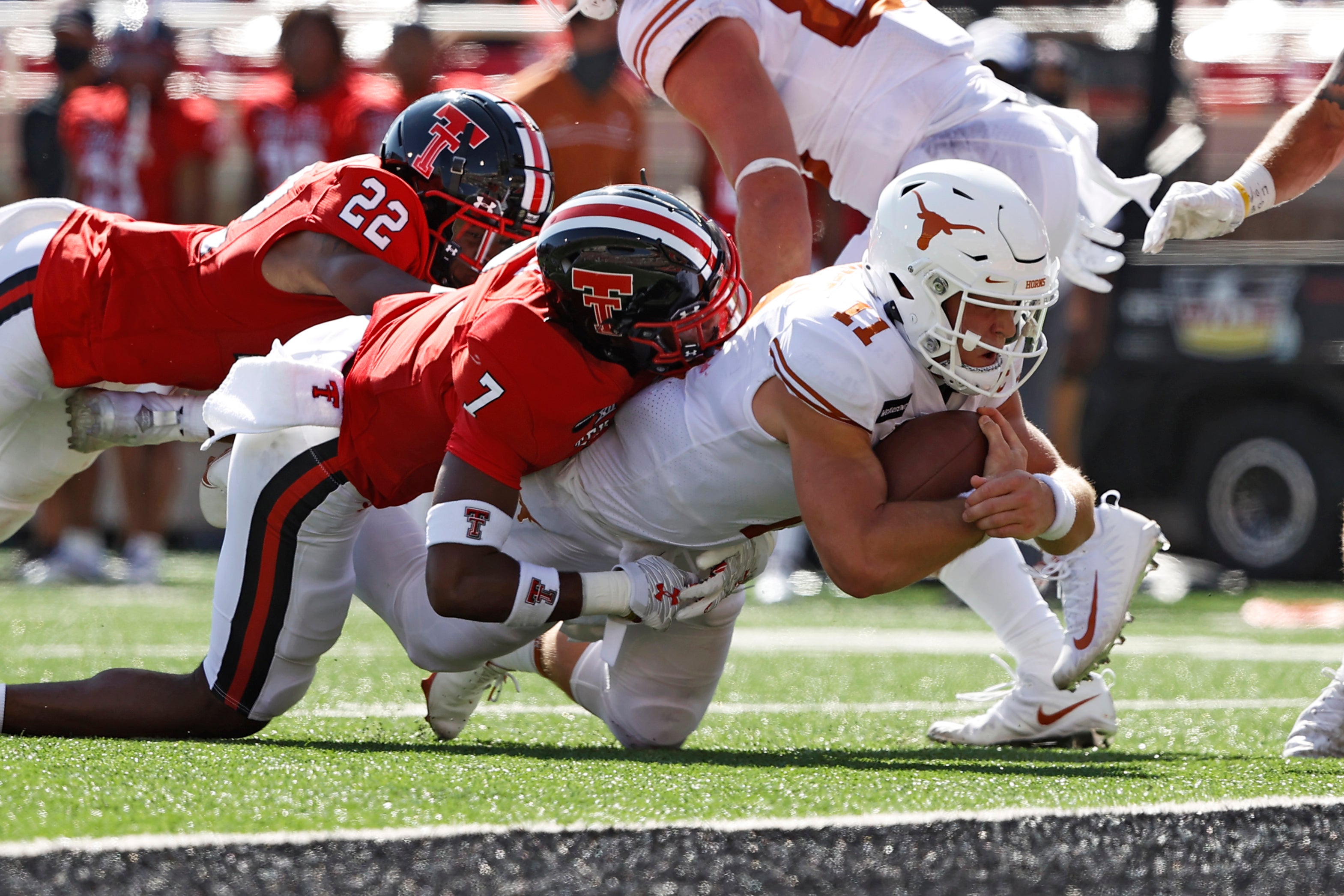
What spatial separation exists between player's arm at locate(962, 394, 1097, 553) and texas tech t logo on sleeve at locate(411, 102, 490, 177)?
134cm

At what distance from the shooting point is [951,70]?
3693 millimetres

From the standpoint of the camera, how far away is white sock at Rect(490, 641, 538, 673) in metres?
3.47

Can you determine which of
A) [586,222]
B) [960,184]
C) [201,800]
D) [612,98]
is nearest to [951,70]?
[960,184]

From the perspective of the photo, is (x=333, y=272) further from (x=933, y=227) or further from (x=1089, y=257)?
(x=1089, y=257)

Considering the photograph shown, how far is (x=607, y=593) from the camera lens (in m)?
2.85

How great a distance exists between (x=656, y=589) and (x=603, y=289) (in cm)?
54

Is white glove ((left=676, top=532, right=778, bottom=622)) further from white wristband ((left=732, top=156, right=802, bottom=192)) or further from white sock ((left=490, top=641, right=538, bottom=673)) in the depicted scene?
white wristband ((left=732, top=156, right=802, bottom=192))

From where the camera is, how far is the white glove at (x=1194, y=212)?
11.2ft

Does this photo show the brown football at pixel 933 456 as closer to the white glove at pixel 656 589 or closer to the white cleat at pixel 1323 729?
the white glove at pixel 656 589

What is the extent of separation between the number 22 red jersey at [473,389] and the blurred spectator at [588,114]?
3432mm

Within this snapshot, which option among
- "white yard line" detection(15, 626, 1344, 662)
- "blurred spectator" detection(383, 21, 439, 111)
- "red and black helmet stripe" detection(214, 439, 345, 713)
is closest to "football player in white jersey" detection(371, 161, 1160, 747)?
"red and black helmet stripe" detection(214, 439, 345, 713)

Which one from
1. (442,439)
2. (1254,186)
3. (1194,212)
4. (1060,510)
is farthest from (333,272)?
(1254,186)

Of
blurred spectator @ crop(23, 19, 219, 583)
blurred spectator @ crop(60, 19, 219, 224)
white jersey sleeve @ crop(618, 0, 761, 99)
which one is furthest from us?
blurred spectator @ crop(60, 19, 219, 224)

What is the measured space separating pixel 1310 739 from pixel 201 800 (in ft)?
6.87
